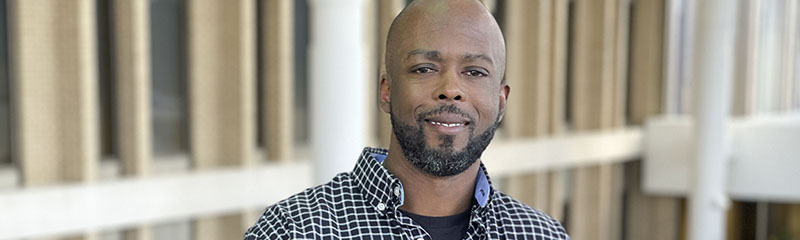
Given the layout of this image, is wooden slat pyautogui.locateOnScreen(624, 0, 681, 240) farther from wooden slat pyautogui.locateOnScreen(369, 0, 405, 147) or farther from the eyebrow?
the eyebrow

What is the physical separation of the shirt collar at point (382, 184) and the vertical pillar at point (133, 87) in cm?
465

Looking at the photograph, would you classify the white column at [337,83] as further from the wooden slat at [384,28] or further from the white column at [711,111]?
the white column at [711,111]

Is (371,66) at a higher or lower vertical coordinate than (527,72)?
higher

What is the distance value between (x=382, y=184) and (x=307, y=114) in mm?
6222

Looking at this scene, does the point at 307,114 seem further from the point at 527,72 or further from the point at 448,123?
the point at 448,123

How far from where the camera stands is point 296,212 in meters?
1.56

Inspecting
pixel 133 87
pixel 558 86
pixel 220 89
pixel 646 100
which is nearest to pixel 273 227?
pixel 133 87

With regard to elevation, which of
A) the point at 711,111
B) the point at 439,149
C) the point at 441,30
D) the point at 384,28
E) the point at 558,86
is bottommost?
the point at 711,111

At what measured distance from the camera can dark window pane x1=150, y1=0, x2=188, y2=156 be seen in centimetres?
643

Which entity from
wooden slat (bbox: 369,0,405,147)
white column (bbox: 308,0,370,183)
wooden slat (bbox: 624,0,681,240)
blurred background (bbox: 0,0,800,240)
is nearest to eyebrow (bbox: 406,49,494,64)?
blurred background (bbox: 0,0,800,240)

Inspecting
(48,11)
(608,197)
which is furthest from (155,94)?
(608,197)

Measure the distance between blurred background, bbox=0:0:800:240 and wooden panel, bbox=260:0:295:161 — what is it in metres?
0.02

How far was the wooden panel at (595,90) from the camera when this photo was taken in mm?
11062

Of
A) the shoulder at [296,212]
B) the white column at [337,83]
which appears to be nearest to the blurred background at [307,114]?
the white column at [337,83]
